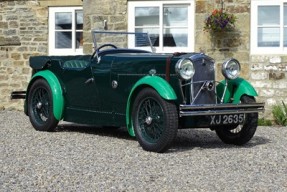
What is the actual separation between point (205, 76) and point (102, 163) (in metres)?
1.95

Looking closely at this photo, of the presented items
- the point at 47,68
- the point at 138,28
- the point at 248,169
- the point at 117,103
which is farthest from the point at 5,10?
the point at 248,169

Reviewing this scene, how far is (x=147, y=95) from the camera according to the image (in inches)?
282

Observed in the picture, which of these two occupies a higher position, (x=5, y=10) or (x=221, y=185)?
(x=5, y=10)

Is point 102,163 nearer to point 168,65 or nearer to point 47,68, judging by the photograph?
point 168,65

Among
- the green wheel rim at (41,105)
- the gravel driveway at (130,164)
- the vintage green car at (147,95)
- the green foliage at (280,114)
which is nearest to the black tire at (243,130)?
the vintage green car at (147,95)

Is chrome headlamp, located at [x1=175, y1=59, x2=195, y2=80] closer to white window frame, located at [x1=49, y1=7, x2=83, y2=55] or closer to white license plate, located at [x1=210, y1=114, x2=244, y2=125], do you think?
white license plate, located at [x1=210, y1=114, x2=244, y2=125]

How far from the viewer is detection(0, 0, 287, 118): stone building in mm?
11773

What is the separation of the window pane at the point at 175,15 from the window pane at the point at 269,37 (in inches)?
58.8

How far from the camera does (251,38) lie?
467 inches

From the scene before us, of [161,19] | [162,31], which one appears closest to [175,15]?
[161,19]

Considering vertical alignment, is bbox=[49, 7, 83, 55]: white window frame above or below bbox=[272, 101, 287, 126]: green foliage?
above

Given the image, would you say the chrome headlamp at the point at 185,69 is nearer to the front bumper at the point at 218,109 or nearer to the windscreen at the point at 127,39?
the front bumper at the point at 218,109

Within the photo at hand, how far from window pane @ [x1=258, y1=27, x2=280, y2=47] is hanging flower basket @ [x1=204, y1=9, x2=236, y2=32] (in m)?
0.62

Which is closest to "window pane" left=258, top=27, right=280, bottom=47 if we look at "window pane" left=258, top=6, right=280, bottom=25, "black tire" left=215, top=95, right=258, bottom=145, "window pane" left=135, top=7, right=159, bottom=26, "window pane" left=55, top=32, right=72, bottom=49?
"window pane" left=258, top=6, right=280, bottom=25
